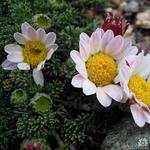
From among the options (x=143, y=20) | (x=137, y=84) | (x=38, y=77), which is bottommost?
(x=143, y=20)

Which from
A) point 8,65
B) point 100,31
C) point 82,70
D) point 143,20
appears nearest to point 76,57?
point 82,70

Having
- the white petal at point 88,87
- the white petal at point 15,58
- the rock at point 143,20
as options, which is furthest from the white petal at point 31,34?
the rock at point 143,20

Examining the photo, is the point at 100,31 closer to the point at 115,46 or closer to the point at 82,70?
the point at 115,46

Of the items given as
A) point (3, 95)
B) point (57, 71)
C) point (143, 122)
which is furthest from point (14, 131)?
point (143, 122)

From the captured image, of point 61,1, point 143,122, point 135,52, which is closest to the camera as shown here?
point 143,122

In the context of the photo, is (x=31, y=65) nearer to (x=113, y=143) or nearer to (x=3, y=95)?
(x=3, y=95)
